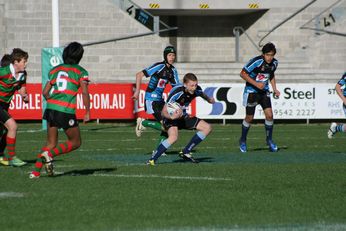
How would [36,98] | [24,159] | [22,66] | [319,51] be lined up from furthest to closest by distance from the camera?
[319,51] < [36,98] < [24,159] < [22,66]

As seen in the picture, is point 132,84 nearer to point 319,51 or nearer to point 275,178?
point 319,51

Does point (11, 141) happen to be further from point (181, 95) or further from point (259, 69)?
point (259, 69)

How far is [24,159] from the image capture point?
15.0m

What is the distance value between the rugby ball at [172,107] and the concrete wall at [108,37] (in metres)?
17.1

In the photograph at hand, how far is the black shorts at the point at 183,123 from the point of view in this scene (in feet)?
45.1

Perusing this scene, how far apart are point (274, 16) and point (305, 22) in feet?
3.97

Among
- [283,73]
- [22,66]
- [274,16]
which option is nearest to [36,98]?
[283,73]

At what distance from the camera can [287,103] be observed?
2761cm

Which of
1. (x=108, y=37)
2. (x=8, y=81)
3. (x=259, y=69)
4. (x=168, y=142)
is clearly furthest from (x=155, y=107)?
(x=108, y=37)

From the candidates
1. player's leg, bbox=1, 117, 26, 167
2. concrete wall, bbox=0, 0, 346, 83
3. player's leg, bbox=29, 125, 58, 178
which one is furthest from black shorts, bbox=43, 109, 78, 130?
concrete wall, bbox=0, 0, 346, 83

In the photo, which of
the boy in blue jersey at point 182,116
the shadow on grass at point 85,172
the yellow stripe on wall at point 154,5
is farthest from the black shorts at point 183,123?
the yellow stripe on wall at point 154,5

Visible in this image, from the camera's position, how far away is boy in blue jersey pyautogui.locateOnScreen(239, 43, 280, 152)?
16562 millimetres

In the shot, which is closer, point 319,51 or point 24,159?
point 24,159

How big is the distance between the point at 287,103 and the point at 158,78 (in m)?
12.2
